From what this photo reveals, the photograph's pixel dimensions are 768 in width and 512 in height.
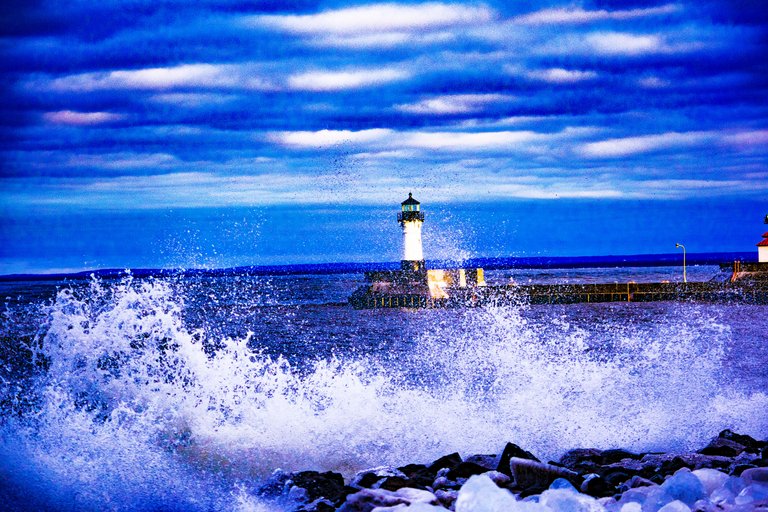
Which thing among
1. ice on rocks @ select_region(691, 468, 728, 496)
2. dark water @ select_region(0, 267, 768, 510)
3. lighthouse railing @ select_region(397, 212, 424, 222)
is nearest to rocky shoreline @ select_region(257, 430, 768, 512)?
ice on rocks @ select_region(691, 468, 728, 496)

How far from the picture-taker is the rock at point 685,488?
451 cm

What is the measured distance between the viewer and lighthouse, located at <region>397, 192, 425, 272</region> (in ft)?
106

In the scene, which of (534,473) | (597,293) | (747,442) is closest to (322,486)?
(534,473)

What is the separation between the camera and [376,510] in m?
4.50

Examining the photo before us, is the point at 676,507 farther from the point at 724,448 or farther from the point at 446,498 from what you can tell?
the point at 724,448

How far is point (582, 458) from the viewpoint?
21.8ft

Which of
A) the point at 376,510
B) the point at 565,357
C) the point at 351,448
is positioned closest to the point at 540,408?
the point at 351,448

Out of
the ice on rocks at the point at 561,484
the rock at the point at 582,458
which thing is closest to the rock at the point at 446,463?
the rock at the point at 582,458

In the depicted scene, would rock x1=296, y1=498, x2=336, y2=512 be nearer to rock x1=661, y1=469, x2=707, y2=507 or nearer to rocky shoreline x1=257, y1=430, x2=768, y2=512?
rocky shoreline x1=257, y1=430, x2=768, y2=512

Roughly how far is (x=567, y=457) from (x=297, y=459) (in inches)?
93.8

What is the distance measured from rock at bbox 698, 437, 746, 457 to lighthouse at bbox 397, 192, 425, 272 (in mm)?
25695

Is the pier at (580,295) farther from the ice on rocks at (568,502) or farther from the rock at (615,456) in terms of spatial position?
the ice on rocks at (568,502)

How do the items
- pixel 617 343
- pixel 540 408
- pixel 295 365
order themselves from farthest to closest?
pixel 617 343 < pixel 295 365 < pixel 540 408

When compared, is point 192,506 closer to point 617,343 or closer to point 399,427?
point 399,427
